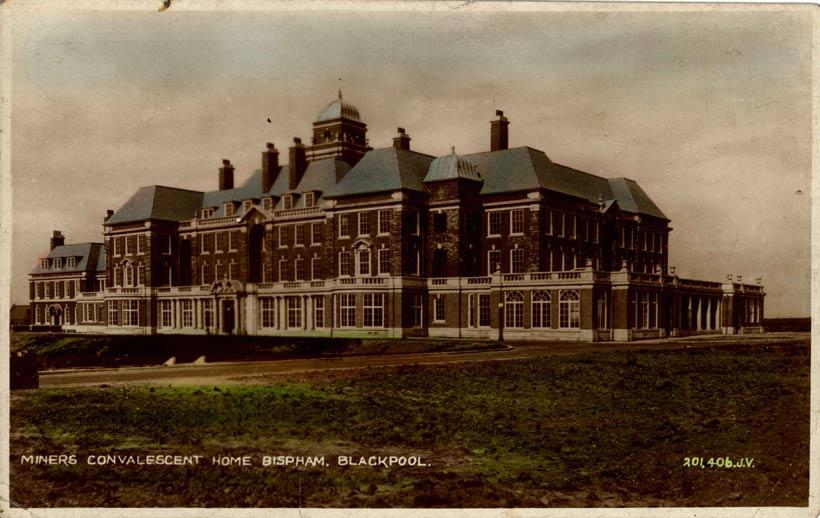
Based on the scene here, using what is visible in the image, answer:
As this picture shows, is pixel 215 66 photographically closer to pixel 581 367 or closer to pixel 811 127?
pixel 581 367

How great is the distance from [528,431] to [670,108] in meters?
5.42

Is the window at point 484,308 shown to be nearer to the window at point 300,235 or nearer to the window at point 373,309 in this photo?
the window at point 373,309

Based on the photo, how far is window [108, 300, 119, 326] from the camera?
53.3 ft

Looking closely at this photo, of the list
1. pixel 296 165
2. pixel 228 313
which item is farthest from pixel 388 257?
pixel 228 313

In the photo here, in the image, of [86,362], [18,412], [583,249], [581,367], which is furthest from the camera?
[583,249]

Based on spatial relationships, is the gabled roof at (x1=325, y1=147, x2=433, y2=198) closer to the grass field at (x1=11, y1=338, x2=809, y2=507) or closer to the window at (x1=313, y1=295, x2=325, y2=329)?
the window at (x1=313, y1=295, x2=325, y2=329)

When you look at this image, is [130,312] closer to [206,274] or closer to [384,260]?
[206,274]

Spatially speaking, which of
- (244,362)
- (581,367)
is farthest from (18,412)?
(581,367)

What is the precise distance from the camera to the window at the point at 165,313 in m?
17.4

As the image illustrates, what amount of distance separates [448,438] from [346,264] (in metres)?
10.5

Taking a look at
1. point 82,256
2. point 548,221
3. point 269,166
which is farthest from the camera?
point 548,221

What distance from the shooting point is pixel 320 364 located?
51.9ft

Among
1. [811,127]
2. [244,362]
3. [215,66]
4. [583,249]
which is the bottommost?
[244,362]

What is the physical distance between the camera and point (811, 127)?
12734mm
